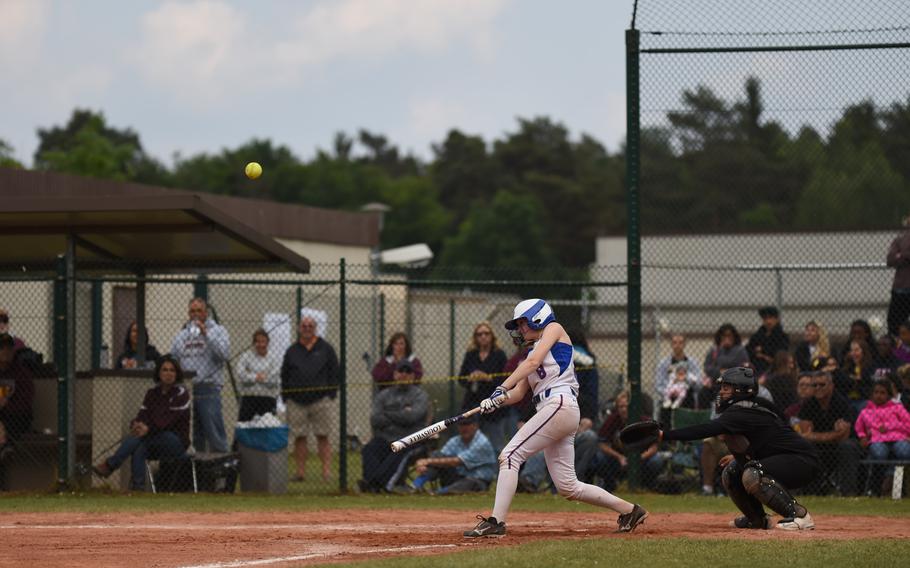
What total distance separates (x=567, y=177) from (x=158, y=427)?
81.2m

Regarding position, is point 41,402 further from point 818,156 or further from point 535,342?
point 818,156

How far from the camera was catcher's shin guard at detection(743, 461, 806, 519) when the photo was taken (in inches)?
411

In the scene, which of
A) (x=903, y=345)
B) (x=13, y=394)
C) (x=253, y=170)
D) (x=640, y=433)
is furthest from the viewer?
(x=903, y=345)

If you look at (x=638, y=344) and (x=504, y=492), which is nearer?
(x=504, y=492)

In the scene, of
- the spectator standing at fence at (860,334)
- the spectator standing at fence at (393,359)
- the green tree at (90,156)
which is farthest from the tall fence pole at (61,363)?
the green tree at (90,156)

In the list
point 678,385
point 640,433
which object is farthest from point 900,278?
point 640,433

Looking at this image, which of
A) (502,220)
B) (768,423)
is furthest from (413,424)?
(502,220)

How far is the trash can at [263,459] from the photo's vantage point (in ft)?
49.4

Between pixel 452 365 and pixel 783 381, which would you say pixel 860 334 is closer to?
pixel 783 381

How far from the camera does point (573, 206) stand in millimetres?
88375

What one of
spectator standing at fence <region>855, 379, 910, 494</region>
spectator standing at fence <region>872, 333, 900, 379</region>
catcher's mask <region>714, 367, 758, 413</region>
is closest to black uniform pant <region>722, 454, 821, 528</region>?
catcher's mask <region>714, 367, 758, 413</region>

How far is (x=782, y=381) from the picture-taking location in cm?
1530

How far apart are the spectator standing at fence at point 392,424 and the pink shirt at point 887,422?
179 inches

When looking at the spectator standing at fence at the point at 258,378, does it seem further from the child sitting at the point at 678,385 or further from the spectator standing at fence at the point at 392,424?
the child sitting at the point at 678,385
